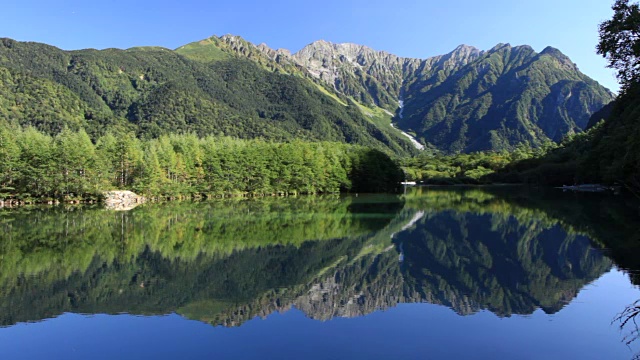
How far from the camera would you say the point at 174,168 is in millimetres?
71188

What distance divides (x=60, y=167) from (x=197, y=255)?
41.4m

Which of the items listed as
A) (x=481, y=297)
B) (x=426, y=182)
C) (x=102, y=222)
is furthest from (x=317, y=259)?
(x=426, y=182)

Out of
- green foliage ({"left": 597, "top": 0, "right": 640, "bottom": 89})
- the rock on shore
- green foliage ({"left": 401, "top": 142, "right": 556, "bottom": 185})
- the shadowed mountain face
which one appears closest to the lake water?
the shadowed mountain face

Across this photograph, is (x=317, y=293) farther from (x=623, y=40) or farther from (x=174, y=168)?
(x=174, y=168)

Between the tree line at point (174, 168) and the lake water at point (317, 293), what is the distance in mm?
27932

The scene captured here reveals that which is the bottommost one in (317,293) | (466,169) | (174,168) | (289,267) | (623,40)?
(289,267)

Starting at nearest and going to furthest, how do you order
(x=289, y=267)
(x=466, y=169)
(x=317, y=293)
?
(x=317, y=293)
(x=289, y=267)
(x=466, y=169)

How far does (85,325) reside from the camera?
12.4m

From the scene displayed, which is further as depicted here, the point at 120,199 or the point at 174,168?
the point at 174,168

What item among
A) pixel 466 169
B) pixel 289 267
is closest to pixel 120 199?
pixel 289 267

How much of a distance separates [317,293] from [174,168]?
5963cm

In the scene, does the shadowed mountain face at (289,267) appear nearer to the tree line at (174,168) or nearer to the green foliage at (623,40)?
the green foliage at (623,40)

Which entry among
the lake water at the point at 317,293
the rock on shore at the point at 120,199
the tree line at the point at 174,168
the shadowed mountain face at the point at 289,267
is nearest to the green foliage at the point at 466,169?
the tree line at the point at 174,168

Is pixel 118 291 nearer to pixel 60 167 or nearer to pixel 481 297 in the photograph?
pixel 481 297
